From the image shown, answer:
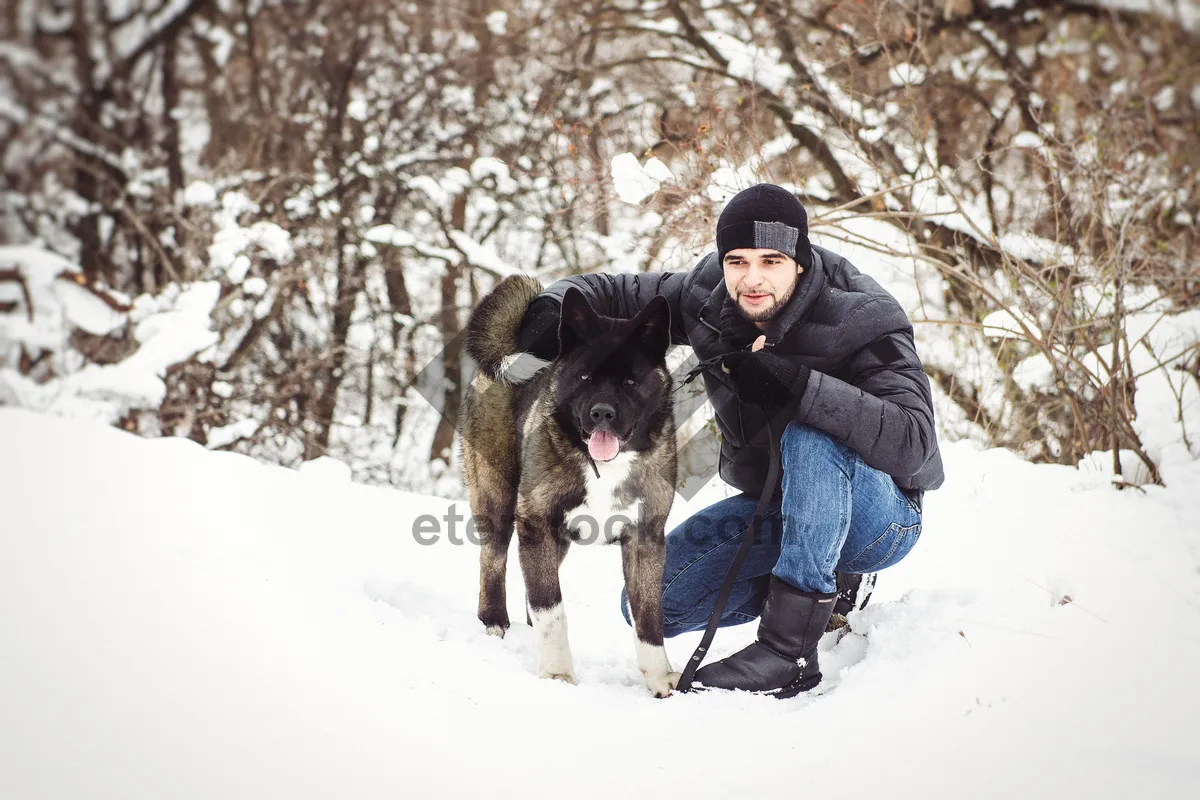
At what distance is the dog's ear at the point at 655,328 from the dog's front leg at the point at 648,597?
2.03ft

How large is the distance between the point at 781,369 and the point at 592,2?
283 inches

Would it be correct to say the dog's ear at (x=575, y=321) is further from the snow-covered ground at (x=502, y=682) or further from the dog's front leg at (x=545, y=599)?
the snow-covered ground at (x=502, y=682)

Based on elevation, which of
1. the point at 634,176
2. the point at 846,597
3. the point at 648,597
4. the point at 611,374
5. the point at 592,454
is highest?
the point at 634,176

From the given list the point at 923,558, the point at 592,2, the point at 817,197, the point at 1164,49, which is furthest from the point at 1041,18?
the point at 923,558

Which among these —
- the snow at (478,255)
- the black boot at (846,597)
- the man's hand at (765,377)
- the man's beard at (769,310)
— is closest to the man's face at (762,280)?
the man's beard at (769,310)

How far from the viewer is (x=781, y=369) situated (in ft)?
7.77

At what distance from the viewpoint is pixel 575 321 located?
2689mm

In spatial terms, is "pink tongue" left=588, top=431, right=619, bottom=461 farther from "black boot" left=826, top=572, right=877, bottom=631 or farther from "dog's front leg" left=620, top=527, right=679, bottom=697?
"black boot" left=826, top=572, right=877, bottom=631

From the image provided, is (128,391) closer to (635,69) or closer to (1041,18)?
(635,69)

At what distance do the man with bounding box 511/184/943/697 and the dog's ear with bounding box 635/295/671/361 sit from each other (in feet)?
0.64

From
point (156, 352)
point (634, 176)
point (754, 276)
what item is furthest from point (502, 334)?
point (156, 352)

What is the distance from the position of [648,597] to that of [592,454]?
0.51 metres

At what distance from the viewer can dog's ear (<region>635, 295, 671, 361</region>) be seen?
8.64 ft

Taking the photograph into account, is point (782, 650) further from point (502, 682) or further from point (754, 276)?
point (754, 276)
